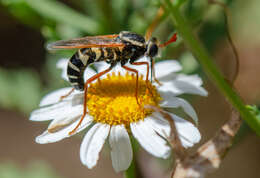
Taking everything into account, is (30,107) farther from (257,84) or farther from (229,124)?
(257,84)

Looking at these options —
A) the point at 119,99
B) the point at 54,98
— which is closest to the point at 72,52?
the point at 54,98

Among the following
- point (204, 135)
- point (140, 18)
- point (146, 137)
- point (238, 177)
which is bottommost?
point (238, 177)

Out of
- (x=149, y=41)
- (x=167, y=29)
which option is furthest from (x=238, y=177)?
(x=149, y=41)

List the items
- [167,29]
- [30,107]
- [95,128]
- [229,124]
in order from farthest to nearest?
[167,29], [30,107], [95,128], [229,124]

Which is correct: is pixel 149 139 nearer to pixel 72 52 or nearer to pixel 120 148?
pixel 120 148

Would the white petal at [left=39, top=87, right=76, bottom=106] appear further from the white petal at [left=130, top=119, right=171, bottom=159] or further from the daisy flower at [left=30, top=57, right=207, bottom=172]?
the white petal at [left=130, top=119, right=171, bottom=159]

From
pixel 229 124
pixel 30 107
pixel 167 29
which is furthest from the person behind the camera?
pixel 167 29

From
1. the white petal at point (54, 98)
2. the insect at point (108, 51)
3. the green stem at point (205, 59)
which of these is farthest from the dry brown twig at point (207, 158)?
the white petal at point (54, 98)
